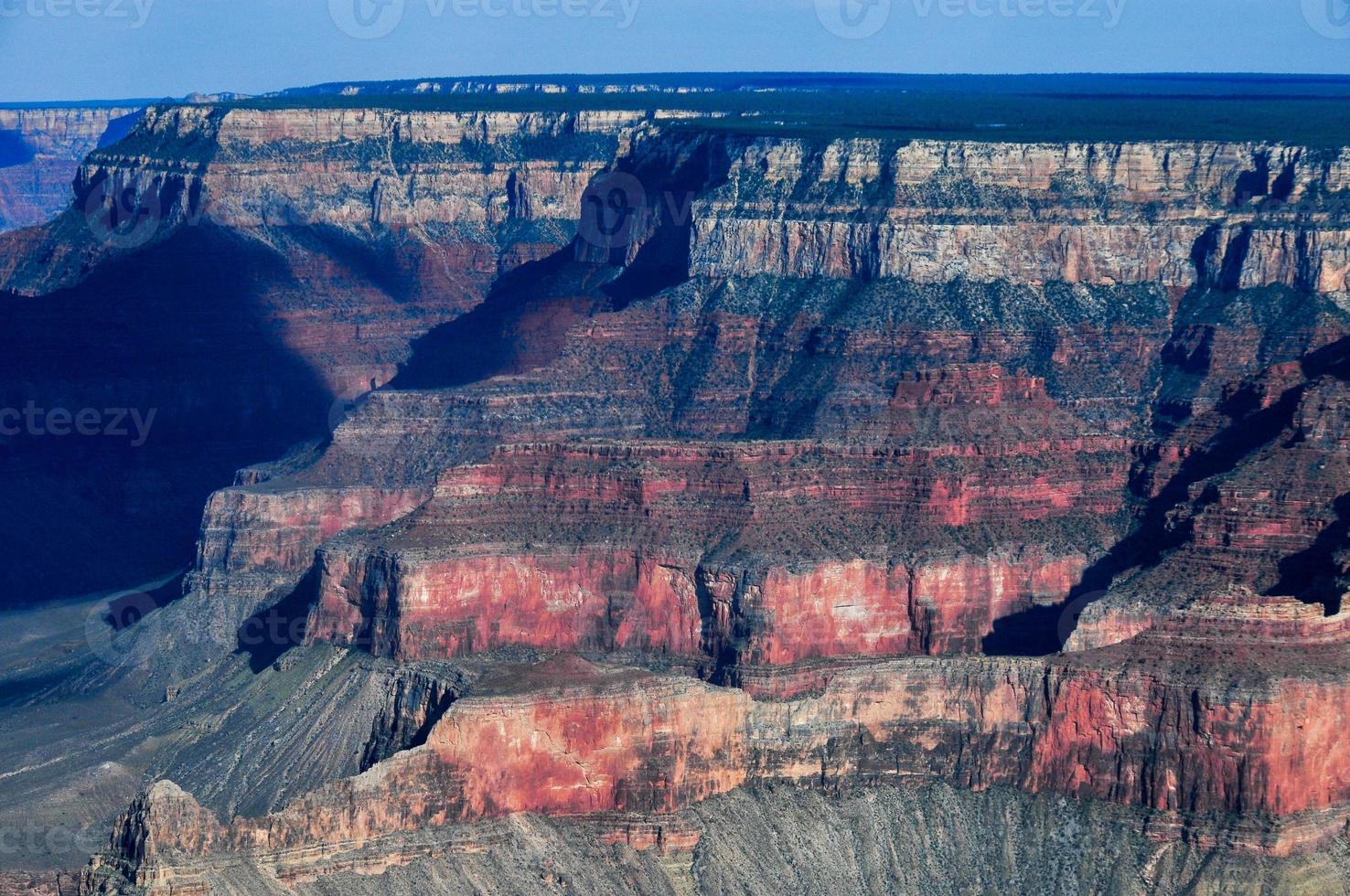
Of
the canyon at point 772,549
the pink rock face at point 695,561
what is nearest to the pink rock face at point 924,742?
the canyon at point 772,549

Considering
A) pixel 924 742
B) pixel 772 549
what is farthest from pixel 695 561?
pixel 924 742

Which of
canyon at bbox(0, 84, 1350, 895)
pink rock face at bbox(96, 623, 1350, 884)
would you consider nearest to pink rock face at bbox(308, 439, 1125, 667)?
canyon at bbox(0, 84, 1350, 895)

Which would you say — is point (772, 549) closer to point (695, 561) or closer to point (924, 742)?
point (695, 561)

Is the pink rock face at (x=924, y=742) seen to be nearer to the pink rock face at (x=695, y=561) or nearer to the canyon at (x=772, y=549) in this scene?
the canyon at (x=772, y=549)

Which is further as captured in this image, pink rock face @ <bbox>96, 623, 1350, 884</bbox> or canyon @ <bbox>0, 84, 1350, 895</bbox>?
canyon @ <bbox>0, 84, 1350, 895</bbox>

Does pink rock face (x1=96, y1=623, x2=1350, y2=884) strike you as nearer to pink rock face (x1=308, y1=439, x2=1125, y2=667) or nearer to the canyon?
the canyon

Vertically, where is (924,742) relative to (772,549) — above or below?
below

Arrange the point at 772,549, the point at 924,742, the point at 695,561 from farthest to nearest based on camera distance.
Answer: the point at 772,549
the point at 695,561
the point at 924,742

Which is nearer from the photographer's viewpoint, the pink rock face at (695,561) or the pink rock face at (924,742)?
the pink rock face at (924,742)
